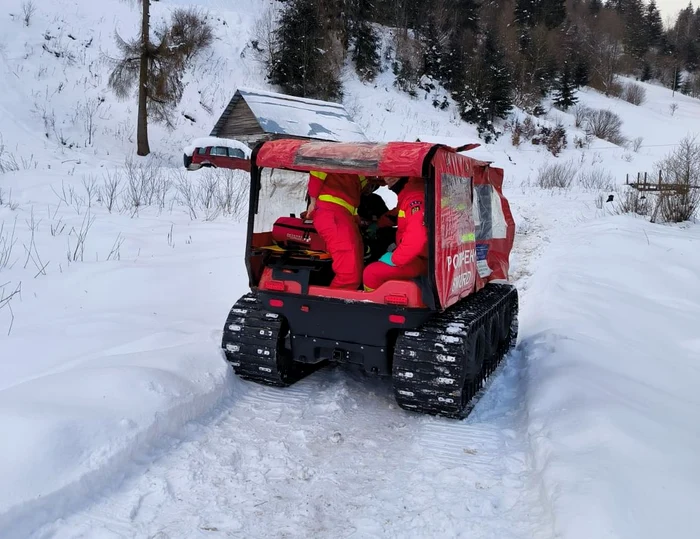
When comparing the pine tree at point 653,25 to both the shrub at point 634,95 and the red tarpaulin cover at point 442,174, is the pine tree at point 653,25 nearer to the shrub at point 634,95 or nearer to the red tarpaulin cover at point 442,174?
the shrub at point 634,95

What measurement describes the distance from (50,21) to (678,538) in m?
31.9

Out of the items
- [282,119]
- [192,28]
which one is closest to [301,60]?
[192,28]

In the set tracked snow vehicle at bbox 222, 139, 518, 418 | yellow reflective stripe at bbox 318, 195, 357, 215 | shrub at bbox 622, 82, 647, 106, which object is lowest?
tracked snow vehicle at bbox 222, 139, 518, 418

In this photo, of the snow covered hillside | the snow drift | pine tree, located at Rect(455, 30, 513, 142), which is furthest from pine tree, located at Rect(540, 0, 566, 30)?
the snow drift

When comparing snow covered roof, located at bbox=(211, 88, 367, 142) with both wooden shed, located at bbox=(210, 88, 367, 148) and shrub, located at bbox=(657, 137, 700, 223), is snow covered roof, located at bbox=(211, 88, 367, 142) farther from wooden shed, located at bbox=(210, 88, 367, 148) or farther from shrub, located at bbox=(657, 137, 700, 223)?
shrub, located at bbox=(657, 137, 700, 223)

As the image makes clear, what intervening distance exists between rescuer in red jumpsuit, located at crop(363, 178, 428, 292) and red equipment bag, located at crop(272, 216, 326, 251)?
0.74 m

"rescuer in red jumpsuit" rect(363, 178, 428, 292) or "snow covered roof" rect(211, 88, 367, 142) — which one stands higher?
"snow covered roof" rect(211, 88, 367, 142)

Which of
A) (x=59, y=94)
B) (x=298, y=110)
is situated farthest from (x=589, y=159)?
(x=59, y=94)

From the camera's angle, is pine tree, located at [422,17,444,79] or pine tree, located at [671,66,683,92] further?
pine tree, located at [671,66,683,92]

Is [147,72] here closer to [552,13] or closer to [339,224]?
[339,224]

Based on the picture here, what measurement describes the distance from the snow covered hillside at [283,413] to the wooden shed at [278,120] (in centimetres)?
1349

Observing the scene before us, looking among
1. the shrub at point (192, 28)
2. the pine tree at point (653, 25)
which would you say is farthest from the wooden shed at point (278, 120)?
the pine tree at point (653, 25)

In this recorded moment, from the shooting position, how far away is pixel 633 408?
4176 mm

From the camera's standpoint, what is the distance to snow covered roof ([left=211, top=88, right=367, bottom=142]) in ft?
76.6
